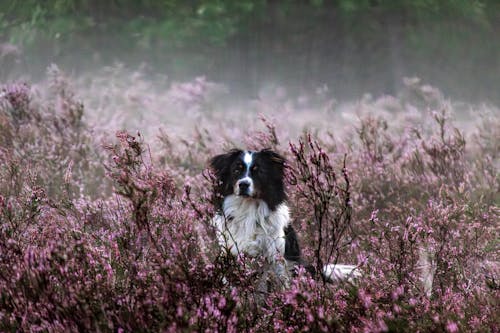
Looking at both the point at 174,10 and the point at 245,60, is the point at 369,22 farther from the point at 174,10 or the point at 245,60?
the point at 174,10

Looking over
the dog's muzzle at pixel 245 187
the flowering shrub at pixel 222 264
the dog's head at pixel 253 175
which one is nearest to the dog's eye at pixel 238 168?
the dog's head at pixel 253 175

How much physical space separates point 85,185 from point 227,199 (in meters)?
2.53

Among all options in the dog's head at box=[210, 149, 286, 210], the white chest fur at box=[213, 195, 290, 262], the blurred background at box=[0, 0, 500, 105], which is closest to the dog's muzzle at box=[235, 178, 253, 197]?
the dog's head at box=[210, 149, 286, 210]

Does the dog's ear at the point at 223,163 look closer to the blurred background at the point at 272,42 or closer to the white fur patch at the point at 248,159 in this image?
the white fur patch at the point at 248,159

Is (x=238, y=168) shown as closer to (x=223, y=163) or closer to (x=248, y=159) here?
(x=248, y=159)

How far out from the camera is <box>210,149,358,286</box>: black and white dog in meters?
4.23

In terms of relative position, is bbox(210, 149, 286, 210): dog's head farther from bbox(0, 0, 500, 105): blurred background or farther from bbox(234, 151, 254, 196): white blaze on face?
bbox(0, 0, 500, 105): blurred background

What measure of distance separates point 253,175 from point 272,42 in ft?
40.4

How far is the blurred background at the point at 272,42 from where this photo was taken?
589 inches

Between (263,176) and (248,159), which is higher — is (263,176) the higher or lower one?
the lower one

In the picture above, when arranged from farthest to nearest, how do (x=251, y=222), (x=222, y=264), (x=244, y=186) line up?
(x=251, y=222) < (x=244, y=186) < (x=222, y=264)

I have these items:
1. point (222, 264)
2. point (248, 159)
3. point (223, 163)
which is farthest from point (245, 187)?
point (222, 264)

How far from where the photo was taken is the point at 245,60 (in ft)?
53.8

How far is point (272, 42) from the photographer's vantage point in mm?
16109
